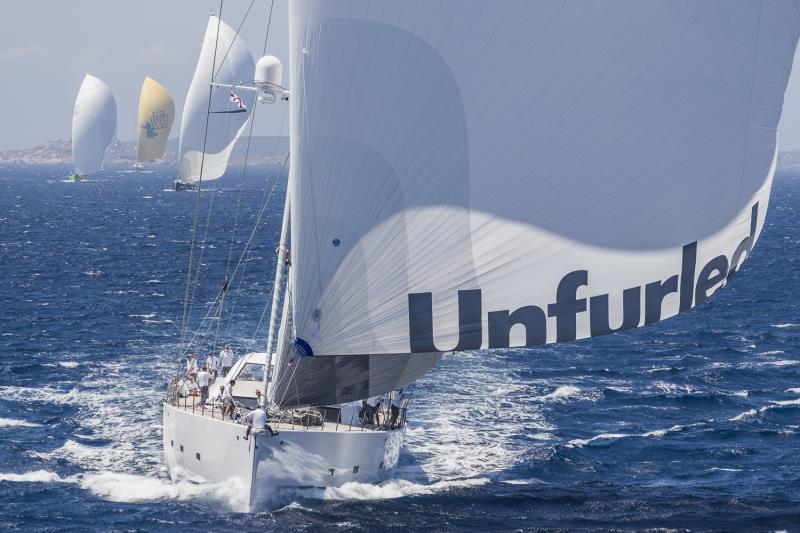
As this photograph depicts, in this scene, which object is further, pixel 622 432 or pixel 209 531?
pixel 622 432

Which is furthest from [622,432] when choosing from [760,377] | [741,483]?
[760,377]

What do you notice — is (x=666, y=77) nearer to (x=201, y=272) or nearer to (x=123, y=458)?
(x=123, y=458)

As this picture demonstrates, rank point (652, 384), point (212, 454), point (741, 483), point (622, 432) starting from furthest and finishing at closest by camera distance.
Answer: point (652, 384), point (622, 432), point (741, 483), point (212, 454)

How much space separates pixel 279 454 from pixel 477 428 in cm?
1097

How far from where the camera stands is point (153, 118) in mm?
171000

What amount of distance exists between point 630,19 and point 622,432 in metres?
18.1

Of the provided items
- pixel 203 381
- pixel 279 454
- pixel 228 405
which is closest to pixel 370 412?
pixel 279 454

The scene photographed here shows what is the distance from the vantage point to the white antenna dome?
1298 inches

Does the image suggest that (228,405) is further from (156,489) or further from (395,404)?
(395,404)

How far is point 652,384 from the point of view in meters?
47.9

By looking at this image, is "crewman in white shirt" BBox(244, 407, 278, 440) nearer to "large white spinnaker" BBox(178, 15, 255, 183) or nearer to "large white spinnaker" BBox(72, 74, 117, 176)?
"large white spinnaker" BBox(178, 15, 255, 183)

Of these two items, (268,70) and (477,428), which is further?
(477,428)

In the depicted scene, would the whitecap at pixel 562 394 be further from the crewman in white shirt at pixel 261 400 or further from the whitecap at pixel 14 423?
the whitecap at pixel 14 423

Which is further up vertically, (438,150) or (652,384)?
(438,150)
